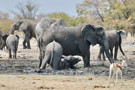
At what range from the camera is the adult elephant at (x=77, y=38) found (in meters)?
19.8

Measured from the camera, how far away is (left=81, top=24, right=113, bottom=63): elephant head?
780 inches

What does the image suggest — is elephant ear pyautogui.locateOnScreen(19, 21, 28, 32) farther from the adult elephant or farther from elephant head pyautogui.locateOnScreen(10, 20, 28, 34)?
the adult elephant

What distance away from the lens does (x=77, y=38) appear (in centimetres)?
2000

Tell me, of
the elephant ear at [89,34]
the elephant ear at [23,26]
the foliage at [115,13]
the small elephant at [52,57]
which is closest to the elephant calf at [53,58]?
the small elephant at [52,57]

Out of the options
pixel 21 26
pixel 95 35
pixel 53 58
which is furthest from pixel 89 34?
pixel 21 26

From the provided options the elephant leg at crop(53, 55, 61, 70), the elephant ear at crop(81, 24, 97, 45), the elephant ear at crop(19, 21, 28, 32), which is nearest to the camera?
the elephant leg at crop(53, 55, 61, 70)

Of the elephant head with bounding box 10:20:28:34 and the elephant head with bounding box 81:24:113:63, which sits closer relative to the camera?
the elephant head with bounding box 81:24:113:63

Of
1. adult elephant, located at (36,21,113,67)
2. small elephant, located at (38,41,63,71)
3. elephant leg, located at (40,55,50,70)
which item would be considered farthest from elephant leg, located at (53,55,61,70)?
adult elephant, located at (36,21,113,67)

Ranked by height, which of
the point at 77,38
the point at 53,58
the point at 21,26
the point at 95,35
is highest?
the point at 95,35

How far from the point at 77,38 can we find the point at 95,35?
877mm

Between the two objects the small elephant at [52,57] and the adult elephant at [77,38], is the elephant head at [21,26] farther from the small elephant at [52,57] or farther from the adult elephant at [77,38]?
the small elephant at [52,57]

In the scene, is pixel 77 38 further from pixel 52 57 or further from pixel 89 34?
pixel 52 57

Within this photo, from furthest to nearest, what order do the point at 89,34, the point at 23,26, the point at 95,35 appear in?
the point at 23,26 < the point at 95,35 < the point at 89,34

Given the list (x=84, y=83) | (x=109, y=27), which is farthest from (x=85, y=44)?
(x=109, y=27)
